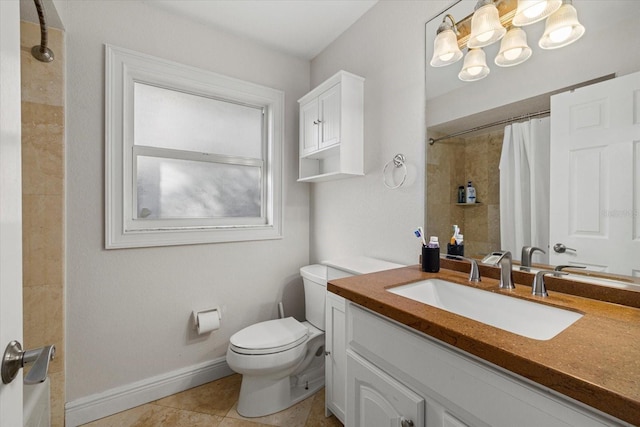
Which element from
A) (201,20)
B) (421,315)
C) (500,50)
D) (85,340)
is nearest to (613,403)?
(421,315)

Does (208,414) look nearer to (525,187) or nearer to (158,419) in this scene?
(158,419)

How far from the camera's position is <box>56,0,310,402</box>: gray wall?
1.55 m

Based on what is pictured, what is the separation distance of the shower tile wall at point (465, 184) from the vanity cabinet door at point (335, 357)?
2.02ft

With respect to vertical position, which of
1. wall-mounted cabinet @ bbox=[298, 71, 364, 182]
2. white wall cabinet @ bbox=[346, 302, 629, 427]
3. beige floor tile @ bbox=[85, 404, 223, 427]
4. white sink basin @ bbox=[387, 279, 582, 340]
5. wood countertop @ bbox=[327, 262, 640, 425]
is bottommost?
beige floor tile @ bbox=[85, 404, 223, 427]

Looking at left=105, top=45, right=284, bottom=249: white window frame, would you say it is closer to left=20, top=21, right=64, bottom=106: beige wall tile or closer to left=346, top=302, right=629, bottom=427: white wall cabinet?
left=20, top=21, right=64, bottom=106: beige wall tile

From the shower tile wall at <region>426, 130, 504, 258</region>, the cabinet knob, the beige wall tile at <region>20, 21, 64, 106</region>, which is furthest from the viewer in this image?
the beige wall tile at <region>20, 21, 64, 106</region>

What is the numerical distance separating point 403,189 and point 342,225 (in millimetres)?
579

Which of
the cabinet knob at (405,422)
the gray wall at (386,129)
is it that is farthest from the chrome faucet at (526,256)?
the cabinet knob at (405,422)

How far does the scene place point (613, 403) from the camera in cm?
45

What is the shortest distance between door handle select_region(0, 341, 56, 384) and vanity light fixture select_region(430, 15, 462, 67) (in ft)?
5.23

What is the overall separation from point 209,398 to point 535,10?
96.1 inches

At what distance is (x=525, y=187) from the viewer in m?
1.07

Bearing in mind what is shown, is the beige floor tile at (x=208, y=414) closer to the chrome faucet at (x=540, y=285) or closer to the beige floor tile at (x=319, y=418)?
the beige floor tile at (x=319, y=418)

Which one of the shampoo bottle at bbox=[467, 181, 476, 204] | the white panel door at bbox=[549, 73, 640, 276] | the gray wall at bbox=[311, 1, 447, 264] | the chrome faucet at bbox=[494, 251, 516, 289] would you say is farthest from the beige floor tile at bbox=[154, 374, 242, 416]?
the white panel door at bbox=[549, 73, 640, 276]
